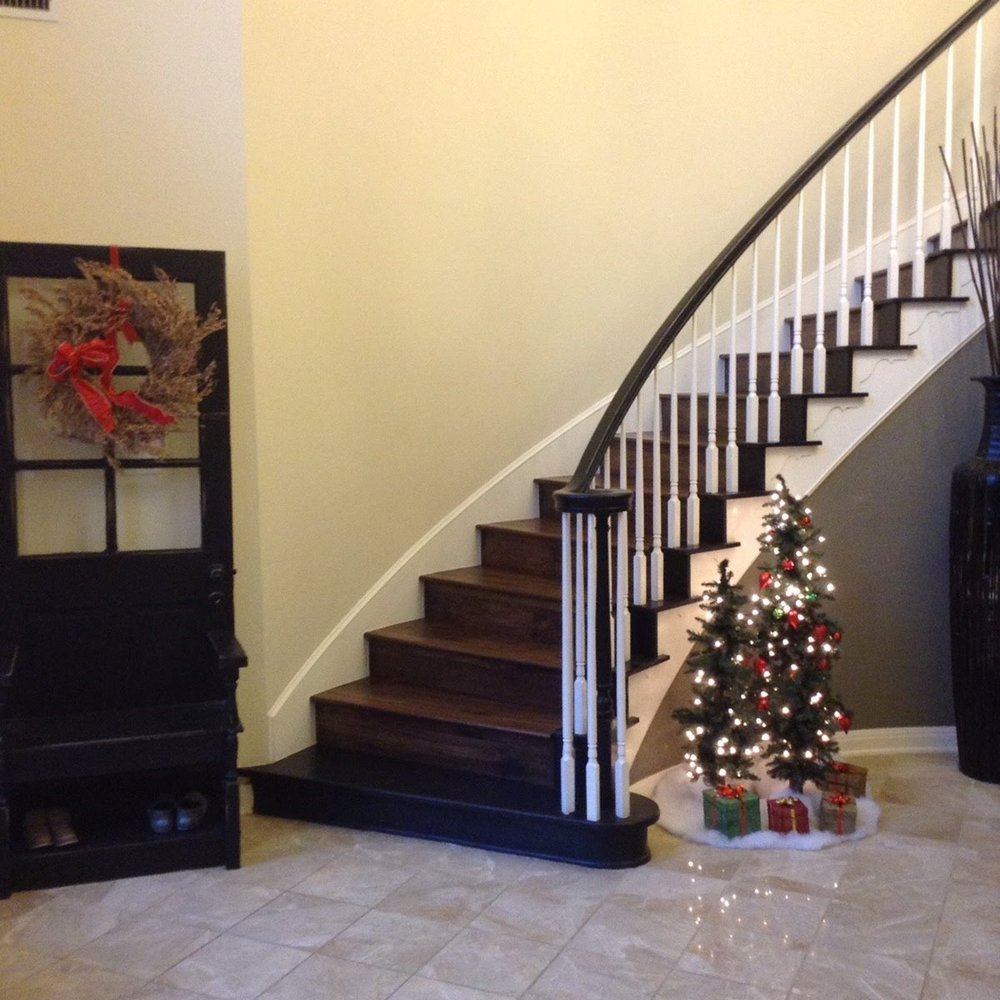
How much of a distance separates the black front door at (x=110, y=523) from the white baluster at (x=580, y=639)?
1.15m

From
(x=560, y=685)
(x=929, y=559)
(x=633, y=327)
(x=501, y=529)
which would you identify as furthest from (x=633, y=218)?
(x=560, y=685)

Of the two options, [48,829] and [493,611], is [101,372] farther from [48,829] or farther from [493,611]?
[493,611]

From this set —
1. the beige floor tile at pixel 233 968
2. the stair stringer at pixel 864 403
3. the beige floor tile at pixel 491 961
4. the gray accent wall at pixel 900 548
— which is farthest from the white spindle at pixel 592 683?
the gray accent wall at pixel 900 548

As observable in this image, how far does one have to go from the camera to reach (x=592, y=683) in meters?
3.20

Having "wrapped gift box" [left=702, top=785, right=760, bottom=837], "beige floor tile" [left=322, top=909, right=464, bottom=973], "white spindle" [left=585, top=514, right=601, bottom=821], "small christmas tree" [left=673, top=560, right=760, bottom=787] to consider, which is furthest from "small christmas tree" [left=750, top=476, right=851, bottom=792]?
"beige floor tile" [left=322, top=909, right=464, bottom=973]

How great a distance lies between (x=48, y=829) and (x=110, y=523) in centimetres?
93

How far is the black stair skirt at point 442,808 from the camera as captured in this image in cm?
321

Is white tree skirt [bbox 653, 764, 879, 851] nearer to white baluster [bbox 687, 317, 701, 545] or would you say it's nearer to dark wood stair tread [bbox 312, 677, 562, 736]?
dark wood stair tread [bbox 312, 677, 562, 736]

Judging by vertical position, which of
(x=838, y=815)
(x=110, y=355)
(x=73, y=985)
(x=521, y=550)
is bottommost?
(x=73, y=985)

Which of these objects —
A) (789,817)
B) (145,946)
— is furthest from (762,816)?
(145,946)

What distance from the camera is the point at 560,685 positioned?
363 centimetres

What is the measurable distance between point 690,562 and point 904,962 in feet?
4.86

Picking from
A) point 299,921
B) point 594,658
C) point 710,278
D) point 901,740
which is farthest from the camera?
point 901,740

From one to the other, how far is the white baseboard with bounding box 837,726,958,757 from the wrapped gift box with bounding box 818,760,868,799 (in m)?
0.54
